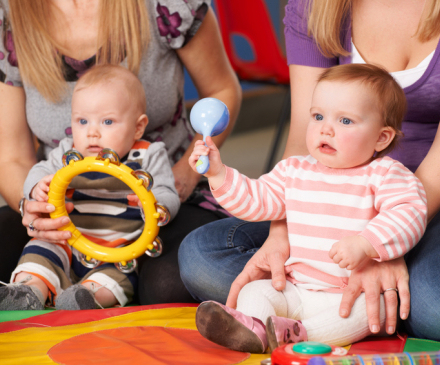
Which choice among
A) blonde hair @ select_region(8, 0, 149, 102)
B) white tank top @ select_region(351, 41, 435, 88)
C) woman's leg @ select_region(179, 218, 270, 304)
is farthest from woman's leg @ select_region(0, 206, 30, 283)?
white tank top @ select_region(351, 41, 435, 88)

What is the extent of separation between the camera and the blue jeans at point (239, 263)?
0.98m

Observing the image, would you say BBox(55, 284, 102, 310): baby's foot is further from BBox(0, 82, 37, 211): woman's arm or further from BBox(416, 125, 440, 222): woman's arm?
BBox(416, 125, 440, 222): woman's arm

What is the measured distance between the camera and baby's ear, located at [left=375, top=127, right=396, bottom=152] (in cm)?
103

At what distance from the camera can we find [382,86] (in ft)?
3.32

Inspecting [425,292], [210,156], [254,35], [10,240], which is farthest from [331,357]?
[254,35]

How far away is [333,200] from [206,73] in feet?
2.35

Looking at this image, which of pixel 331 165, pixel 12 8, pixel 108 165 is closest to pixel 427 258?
pixel 331 165

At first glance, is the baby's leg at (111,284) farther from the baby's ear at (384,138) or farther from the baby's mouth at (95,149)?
the baby's ear at (384,138)

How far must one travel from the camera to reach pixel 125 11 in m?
1.46

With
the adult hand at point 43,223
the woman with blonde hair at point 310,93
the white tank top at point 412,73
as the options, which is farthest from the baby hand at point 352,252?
the adult hand at point 43,223

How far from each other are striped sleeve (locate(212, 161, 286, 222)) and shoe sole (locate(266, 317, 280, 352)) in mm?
234

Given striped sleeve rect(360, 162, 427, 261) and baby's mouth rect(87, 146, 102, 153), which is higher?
baby's mouth rect(87, 146, 102, 153)

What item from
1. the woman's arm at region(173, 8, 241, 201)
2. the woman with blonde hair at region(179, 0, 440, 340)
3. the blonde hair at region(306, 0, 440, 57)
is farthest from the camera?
the woman's arm at region(173, 8, 241, 201)

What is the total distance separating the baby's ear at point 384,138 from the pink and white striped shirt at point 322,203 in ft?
0.08
